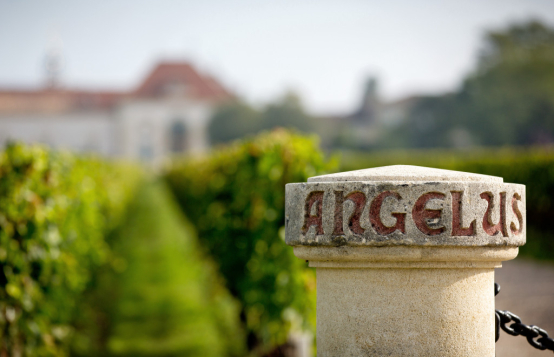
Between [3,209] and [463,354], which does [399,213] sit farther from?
[3,209]

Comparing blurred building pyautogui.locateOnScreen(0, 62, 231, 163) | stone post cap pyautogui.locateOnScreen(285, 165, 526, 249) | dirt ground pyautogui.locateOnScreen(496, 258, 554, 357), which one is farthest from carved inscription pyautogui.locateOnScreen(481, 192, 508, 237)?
blurred building pyautogui.locateOnScreen(0, 62, 231, 163)

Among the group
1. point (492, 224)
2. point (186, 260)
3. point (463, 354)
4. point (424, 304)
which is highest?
point (492, 224)

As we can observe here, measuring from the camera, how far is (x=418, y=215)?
4.65ft

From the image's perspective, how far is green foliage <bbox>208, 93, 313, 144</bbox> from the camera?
5788cm

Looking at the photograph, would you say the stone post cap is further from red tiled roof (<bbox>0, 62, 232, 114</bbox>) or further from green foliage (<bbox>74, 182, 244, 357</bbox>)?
red tiled roof (<bbox>0, 62, 232, 114</bbox>)

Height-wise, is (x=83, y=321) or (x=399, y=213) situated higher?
(x=399, y=213)

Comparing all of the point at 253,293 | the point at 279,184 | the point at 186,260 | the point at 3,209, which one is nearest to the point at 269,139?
the point at 279,184

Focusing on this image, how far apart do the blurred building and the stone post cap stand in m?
60.7

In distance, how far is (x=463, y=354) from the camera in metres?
1.49

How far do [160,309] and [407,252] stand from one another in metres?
5.88

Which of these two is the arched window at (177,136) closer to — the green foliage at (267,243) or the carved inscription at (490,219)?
the green foliage at (267,243)

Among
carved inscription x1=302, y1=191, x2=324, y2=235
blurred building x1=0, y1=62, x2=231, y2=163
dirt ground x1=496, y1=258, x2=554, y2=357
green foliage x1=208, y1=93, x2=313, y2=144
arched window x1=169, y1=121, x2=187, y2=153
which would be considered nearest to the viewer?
carved inscription x1=302, y1=191, x2=324, y2=235

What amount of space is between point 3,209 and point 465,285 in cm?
326

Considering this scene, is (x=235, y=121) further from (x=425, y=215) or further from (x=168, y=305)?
(x=425, y=215)
